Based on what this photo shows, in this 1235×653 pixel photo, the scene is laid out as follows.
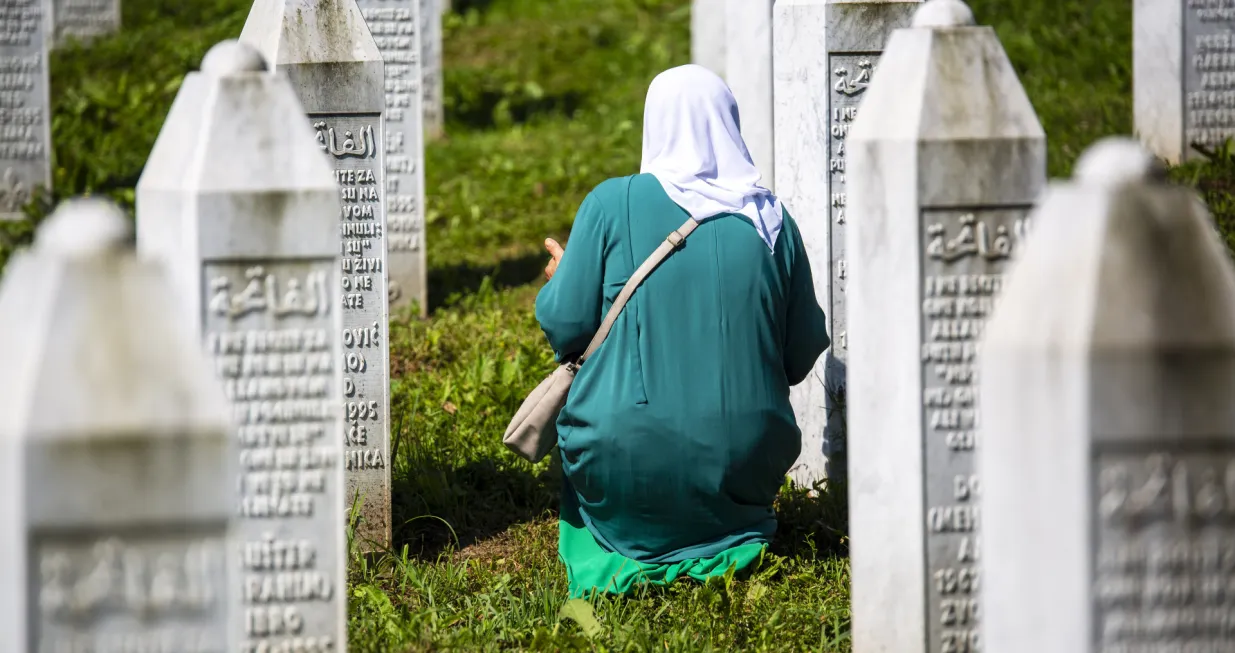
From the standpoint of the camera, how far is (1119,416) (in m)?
2.81

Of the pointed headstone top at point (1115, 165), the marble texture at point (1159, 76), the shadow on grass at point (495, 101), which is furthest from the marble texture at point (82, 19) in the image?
the pointed headstone top at point (1115, 165)

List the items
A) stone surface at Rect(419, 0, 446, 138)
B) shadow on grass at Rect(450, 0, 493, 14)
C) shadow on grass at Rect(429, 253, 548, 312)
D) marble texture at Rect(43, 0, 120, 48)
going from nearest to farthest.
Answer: shadow on grass at Rect(429, 253, 548, 312) → stone surface at Rect(419, 0, 446, 138) → marble texture at Rect(43, 0, 120, 48) → shadow on grass at Rect(450, 0, 493, 14)

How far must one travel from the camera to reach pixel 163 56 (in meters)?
12.6

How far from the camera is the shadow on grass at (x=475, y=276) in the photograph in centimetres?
859

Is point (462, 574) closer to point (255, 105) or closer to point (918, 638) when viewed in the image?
point (918, 638)

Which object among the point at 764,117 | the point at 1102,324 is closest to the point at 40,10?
the point at 764,117

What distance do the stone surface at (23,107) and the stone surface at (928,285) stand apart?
758 centimetres

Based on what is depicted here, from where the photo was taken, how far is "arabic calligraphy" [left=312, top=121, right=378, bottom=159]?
5.30m

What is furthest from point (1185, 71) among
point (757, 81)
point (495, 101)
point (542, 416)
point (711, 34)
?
point (495, 101)

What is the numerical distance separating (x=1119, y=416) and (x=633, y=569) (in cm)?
226

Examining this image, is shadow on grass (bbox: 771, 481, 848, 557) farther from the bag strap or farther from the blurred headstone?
the blurred headstone

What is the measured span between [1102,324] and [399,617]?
2.29m

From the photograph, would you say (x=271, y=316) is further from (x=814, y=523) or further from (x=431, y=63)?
(x=431, y=63)

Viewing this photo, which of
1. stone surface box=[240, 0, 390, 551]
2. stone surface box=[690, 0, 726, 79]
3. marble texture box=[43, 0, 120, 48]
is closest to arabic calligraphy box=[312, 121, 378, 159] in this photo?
stone surface box=[240, 0, 390, 551]
